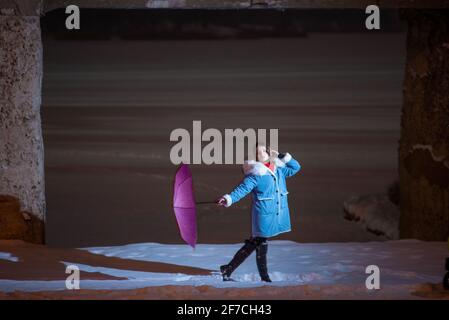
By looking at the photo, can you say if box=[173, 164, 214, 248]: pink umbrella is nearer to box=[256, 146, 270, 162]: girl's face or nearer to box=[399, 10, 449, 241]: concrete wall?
box=[256, 146, 270, 162]: girl's face

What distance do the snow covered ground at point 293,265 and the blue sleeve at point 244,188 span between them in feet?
2.48

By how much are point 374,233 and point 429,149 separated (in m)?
2.78

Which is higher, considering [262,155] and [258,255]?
[262,155]

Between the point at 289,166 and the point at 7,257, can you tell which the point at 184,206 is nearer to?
the point at 289,166

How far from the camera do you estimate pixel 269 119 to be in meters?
22.6

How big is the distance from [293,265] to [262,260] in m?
1.00

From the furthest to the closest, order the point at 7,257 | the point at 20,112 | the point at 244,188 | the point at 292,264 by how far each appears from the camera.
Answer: the point at 20,112
the point at 292,264
the point at 7,257
the point at 244,188

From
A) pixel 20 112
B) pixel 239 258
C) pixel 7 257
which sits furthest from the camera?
pixel 20 112

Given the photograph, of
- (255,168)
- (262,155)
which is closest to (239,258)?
(255,168)

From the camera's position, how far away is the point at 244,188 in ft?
25.9

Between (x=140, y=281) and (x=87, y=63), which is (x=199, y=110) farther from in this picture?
(x=140, y=281)

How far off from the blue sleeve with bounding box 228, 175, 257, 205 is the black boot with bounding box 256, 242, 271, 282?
1.72 feet

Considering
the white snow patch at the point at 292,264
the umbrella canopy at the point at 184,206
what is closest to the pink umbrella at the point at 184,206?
the umbrella canopy at the point at 184,206
